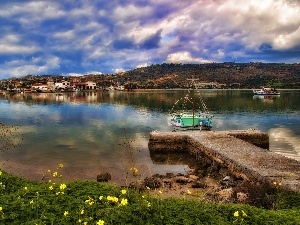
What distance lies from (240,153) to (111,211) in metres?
16.1

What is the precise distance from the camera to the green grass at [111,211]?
729 centimetres

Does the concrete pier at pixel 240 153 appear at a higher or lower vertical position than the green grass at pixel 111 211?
lower

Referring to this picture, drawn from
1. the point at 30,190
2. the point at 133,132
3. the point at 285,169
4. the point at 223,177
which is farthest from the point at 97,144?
the point at 30,190

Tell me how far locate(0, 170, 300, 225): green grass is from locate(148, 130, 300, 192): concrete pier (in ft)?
20.7

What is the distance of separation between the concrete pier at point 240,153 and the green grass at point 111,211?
6311mm

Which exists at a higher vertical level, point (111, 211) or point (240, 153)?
point (111, 211)

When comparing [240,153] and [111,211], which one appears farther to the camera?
[240,153]

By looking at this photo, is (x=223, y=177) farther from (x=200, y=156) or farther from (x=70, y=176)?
(x=70, y=176)

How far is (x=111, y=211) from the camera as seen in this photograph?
751 cm

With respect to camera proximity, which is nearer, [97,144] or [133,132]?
[97,144]

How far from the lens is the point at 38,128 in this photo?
150ft

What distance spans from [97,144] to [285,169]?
801 inches

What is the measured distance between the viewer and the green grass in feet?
23.9

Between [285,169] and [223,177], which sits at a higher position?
[285,169]
